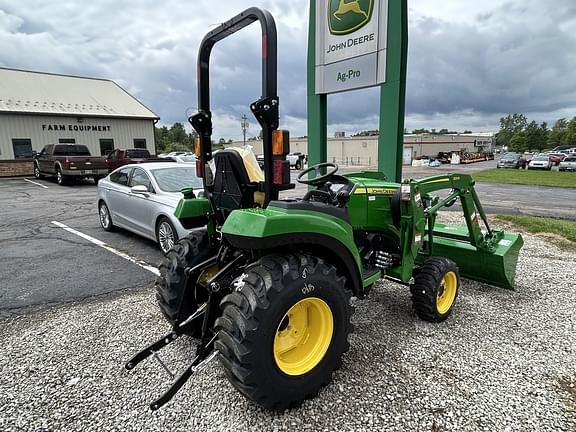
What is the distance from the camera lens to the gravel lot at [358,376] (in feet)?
7.42

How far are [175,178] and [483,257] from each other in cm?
480

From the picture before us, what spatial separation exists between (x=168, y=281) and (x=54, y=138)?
24.0 meters

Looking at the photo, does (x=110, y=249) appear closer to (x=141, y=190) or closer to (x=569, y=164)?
(x=141, y=190)

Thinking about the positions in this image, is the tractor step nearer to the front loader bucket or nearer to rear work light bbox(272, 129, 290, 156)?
rear work light bbox(272, 129, 290, 156)

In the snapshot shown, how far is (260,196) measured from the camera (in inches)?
→ 106

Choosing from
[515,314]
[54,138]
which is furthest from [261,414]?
[54,138]

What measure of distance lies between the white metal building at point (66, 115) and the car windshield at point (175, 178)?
1911 centimetres

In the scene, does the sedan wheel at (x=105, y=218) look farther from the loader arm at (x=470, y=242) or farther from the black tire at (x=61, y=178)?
the black tire at (x=61, y=178)

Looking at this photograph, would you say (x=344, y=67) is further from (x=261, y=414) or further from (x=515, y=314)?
(x=261, y=414)

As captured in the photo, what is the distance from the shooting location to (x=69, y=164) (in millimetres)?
16078

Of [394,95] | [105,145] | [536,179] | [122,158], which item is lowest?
[536,179]

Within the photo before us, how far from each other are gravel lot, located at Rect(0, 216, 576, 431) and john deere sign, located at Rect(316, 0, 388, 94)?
368 cm

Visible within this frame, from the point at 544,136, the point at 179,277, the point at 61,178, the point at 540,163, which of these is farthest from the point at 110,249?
the point at 544,136

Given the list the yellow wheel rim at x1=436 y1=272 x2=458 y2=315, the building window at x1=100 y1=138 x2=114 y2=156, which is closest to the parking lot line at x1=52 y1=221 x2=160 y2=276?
the yellow wheel rim at x1=436 y1=272 x2=458 y2=315
